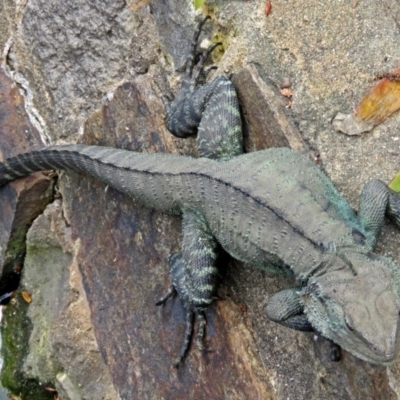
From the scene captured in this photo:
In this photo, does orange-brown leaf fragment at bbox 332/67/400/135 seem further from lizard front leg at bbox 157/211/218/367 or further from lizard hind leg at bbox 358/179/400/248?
lizard front leg at bbox 157/211/218/367

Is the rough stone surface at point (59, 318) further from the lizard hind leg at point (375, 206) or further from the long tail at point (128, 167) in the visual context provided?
the lizard hind leg at point (375, 206)

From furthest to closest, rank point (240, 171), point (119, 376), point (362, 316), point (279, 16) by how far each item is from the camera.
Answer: point (119, 376)
point (279, 16)
point (240, 171)
point (362, 316)

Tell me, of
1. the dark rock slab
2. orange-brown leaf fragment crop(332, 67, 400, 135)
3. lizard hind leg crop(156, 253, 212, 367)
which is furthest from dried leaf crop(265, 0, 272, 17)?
lizard hind leg crop(156, 253, 212, 367)

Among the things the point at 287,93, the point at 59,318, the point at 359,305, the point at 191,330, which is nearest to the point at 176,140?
the point at 287,93

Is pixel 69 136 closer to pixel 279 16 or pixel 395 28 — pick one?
pixel 279 16

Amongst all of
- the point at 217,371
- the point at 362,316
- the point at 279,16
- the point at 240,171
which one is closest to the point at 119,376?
the point at 217,371

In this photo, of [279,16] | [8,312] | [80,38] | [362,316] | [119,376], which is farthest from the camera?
[8,312]

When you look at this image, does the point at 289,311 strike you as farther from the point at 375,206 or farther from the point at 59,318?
the point at 59,318
